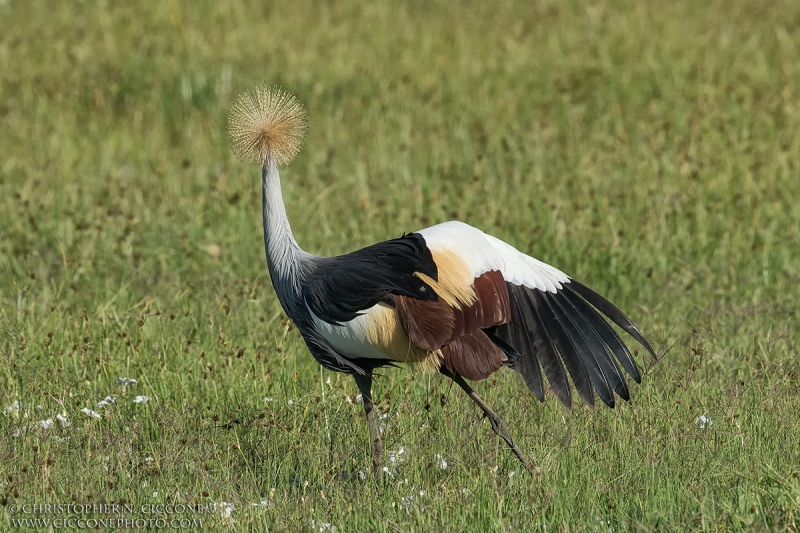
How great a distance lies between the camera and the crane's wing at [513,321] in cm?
362

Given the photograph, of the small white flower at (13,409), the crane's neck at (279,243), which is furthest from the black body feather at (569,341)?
the small white flower at (13,409)

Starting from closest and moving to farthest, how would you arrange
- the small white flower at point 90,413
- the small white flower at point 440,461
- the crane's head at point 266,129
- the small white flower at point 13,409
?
the small white flower at point 440,461, the crane's head at point 266,129, the small white flower at point 90,413, the small white flower at point 13,409

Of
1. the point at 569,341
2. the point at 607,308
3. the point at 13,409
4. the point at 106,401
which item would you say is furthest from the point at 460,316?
the point at 13,409

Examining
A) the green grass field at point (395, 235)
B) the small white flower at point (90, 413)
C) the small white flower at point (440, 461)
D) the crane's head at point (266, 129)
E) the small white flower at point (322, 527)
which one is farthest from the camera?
the small white flower at point (90, 413)

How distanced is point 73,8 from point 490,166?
4438 mm

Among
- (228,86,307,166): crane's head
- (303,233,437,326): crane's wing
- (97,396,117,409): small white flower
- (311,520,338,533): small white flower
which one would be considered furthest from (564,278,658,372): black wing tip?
(97,396,117,409): small white flower

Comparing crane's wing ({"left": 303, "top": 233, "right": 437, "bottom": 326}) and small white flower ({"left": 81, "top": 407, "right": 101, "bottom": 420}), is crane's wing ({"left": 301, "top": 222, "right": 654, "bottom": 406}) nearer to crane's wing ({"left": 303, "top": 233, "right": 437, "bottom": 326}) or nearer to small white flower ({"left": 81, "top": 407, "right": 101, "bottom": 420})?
crane's wing ({"left": 303, "top": 233, "right": 437, "bottom": 326})

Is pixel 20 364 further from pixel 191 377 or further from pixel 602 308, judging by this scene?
pixel 602 308

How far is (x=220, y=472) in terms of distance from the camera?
372cm

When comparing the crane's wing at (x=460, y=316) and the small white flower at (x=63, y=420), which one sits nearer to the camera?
the crane's wing at (x=460, y=316)

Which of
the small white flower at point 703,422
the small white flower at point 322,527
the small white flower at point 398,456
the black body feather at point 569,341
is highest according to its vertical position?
the black body feather at point 569,341

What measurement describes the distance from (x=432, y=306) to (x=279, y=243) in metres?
0.59

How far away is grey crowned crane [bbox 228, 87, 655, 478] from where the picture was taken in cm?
361

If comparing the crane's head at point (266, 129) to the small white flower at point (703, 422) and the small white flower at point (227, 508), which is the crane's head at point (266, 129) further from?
the small white flower at point (703, 422)
